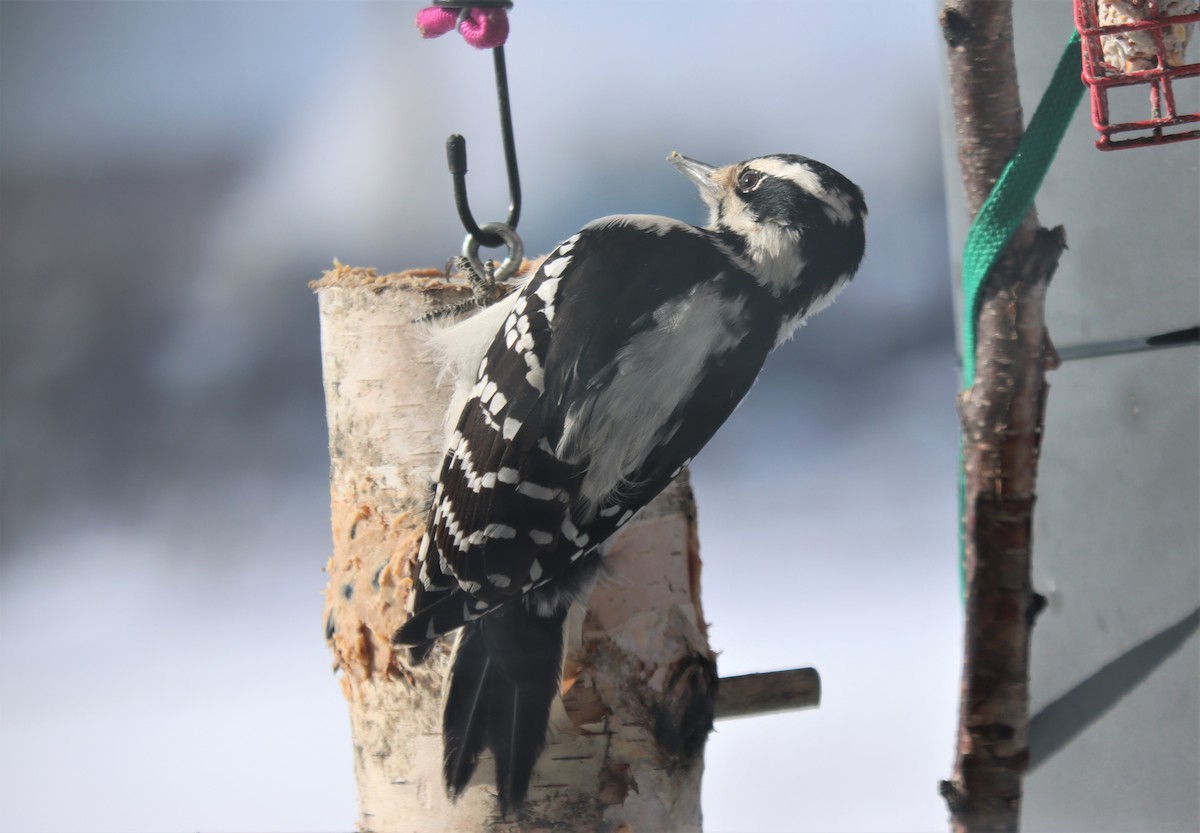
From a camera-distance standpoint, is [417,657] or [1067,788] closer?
[417,657]

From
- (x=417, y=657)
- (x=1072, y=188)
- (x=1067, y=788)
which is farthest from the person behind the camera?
(x=1067, y=788)

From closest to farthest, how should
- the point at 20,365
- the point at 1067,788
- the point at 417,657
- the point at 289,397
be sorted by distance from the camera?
the point at 417,657 < the point at 1067,788 < the point at 289,397 < the point at 20,365

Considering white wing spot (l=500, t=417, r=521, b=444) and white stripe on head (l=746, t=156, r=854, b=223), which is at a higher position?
white stripe on head (l=746, t=156, r=854, b=223)

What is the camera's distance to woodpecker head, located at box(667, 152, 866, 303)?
79cm

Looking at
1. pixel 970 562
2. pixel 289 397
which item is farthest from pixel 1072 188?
pixel 289 397

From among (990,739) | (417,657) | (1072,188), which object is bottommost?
(990,739)

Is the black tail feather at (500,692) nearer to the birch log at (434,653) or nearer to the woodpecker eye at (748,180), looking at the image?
the birch log at (434,653)

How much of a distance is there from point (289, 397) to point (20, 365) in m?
0.58

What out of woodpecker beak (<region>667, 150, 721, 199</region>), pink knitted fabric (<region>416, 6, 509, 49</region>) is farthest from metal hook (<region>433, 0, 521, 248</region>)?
woodpecker beak (<region>667, 150, 721, 199</region>)

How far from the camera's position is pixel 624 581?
0.92 metres

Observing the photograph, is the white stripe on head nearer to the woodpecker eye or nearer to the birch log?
the woodpecker eye

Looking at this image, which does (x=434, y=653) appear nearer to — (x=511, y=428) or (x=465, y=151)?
(x=511, y=428)

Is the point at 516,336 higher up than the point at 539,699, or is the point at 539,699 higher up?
the point at 516,336

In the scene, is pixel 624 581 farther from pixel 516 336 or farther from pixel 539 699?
pixel 516 336
